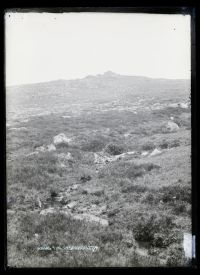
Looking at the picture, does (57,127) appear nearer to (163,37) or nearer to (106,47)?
(106,47)

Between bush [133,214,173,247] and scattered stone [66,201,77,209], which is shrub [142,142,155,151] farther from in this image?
scattered stone [66,201,77,209]

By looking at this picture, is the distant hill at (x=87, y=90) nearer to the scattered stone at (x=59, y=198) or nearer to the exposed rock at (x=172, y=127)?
the exposed rock at (x=172, y=127)

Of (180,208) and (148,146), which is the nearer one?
(180,208)

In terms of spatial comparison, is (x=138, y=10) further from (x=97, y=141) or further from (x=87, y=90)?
(x=97, y=141)

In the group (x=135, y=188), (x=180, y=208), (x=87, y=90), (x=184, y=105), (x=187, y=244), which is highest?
(x=87, y=90)

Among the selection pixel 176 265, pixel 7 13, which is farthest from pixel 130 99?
pixel 176 265

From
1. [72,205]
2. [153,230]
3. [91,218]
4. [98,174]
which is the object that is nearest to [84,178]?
[98,174]

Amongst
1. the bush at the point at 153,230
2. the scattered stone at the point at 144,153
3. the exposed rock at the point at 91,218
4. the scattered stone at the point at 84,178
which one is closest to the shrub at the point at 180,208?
the bush at the point at 153,230
